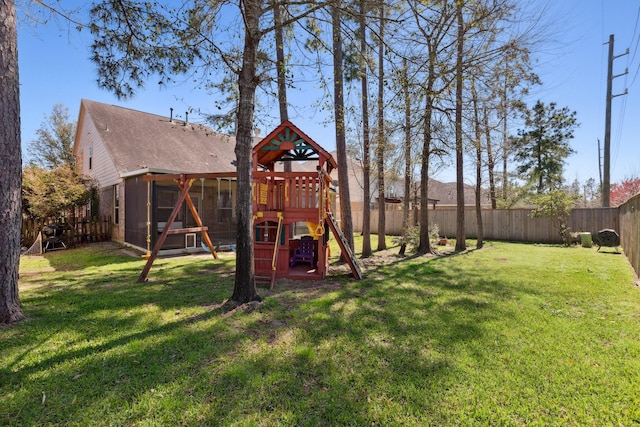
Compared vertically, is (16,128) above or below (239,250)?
above

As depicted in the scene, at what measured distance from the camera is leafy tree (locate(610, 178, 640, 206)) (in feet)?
65.2

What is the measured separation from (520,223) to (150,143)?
59.5 feet

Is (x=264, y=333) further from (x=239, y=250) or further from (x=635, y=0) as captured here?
(x=635, y=0)

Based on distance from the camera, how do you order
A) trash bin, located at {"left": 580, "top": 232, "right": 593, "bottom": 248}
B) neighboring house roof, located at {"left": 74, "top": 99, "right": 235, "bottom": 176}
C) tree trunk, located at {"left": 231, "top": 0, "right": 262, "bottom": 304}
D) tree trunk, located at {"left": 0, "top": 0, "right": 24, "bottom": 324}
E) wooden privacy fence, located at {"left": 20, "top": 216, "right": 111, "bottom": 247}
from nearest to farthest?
tree trunk, located at {"left": 0, "top": 0, "right": 24, "bottom": 324}
tree trunk, located at {"left": 231, "top": 0, "right": 262, "bottom": 304}
wooden privacy fence, located at {"left": 20, "top": 216, "right": 111, "bottom": 247}
trash bin, located at {"left": 580, "top": 232, "right": 593, "bottom": 248}
neighboring house roof, located at {"left": 74, "top": 99, "right": 235, "bottom": 176}

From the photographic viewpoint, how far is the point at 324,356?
3.07 m

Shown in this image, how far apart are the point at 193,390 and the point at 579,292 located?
647 cm

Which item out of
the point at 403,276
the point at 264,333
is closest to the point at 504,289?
the point at 403,276

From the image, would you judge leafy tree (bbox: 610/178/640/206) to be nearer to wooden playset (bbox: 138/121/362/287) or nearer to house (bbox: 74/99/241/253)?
wooden playset (bbox: 138/121/362/287)

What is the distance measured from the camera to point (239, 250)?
14.9 feet

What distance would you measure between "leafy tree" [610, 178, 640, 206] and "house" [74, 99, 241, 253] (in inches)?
981

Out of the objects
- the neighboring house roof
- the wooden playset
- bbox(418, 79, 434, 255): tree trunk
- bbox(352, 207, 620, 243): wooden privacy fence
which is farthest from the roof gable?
bbox(352, 207, 620, 243): wooden privacy fence

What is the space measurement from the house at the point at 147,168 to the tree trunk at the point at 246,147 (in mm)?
5085

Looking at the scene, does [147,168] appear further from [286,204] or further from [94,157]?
[94,157]

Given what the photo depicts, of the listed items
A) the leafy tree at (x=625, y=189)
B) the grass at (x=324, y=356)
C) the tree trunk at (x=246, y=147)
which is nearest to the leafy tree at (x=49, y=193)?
the grass at (x=324, y=356)
